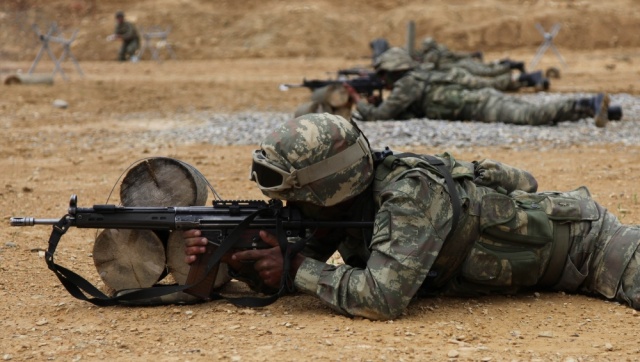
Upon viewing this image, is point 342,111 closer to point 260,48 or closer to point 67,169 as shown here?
point 67,169

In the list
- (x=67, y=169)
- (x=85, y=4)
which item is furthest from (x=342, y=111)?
(x=85, y=4)

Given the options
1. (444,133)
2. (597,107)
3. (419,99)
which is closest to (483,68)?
(419,99)

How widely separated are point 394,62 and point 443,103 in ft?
2.89

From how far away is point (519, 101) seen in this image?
42.7ft

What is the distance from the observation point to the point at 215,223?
15.5 ft

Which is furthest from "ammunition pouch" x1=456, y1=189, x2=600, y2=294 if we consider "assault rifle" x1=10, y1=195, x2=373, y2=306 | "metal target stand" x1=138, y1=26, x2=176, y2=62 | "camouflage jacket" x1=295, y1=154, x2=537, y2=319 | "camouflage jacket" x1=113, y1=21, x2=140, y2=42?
"camouflage jacket" x1=113, y1=21, x2=140, y2=42

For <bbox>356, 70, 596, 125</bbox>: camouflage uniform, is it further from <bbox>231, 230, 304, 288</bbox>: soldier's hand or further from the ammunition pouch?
<bbox>231, 230, 304, 288</bbox>: soldier's hand

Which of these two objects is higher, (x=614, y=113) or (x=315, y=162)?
(x=315, y=162)

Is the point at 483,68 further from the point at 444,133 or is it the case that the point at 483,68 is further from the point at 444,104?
the point at 444,133

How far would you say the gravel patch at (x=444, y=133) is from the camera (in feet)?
37.1

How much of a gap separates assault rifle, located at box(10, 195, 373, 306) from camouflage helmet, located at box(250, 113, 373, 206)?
0.56 ft

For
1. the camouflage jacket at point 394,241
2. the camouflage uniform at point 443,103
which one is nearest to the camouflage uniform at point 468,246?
the camouflage jacket at point 394,241

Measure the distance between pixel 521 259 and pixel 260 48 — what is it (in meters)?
26.6

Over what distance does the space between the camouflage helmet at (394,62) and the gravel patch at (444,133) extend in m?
0.83
